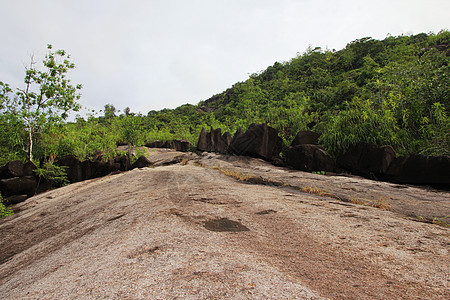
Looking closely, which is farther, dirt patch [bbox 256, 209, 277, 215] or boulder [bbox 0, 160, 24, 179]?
boulder [bbox 0, 160, 24, 179]

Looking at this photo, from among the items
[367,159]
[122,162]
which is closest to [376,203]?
[367,159]

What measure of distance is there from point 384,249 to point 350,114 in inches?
376

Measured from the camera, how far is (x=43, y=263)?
2.68m

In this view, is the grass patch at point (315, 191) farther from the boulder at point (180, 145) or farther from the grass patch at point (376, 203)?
the boulder at point (180, 145)

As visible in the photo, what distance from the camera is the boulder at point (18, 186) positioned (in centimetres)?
895

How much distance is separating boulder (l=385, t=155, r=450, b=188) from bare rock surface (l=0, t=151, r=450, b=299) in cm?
216

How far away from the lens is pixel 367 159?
26.6 ft

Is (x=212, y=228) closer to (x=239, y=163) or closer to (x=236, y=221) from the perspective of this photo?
(x=236, y=221)

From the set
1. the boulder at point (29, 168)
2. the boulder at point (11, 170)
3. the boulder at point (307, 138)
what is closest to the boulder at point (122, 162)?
the boulder at point (29, 168)

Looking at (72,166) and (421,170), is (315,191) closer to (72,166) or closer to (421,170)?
(421,170)

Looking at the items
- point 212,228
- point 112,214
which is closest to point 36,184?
point 112,214

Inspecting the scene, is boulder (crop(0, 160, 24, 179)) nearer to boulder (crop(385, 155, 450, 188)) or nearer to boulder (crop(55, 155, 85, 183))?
boulder (crop(55, 155, 85, 183))

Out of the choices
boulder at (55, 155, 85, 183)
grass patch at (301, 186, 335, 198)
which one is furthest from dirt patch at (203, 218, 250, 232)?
boulder at (55, 155, 85, 183)

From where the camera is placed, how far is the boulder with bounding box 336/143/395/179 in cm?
756
